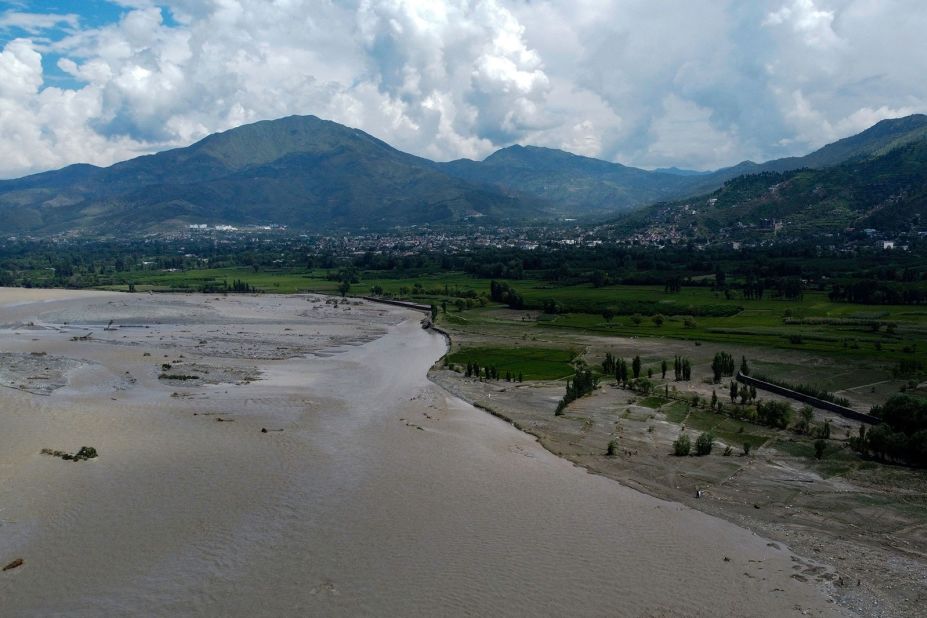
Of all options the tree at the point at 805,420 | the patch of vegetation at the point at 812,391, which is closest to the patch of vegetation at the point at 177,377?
the tree at the point at 805,420

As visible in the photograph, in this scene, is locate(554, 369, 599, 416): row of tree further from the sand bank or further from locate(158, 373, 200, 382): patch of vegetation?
locate(158, 373, 200, 382): patch of vegetation

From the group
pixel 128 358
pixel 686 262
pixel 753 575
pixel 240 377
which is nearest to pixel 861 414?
pixel 753 575

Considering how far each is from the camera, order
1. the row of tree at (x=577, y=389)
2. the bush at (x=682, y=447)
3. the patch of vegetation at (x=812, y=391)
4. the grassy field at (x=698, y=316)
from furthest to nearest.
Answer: the grassy field at (x=698, y=316)
the row of tree at (x=577, y=389)
the patch of vegetation at (x=812, y=391)
the bush at (x=682, y=447)

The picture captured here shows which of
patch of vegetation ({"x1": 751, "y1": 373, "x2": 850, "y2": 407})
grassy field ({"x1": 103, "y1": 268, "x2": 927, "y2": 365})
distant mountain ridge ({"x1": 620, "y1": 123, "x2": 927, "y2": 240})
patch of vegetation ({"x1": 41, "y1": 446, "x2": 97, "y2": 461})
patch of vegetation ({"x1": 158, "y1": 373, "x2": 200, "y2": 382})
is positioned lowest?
patch of vegetation ({"x1": 41, "y1": 446, "x2": 97, "y2": 461})

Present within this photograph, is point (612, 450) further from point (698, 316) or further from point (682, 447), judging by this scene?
point (698, 316)

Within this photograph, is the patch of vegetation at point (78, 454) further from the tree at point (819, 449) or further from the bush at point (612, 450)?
the tree at point (819, 449)

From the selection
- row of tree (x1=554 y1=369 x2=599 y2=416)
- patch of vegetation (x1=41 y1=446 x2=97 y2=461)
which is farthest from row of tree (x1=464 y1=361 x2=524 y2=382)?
patch of vegetation (x1=41 y1=446 x2=97 y2=461)
